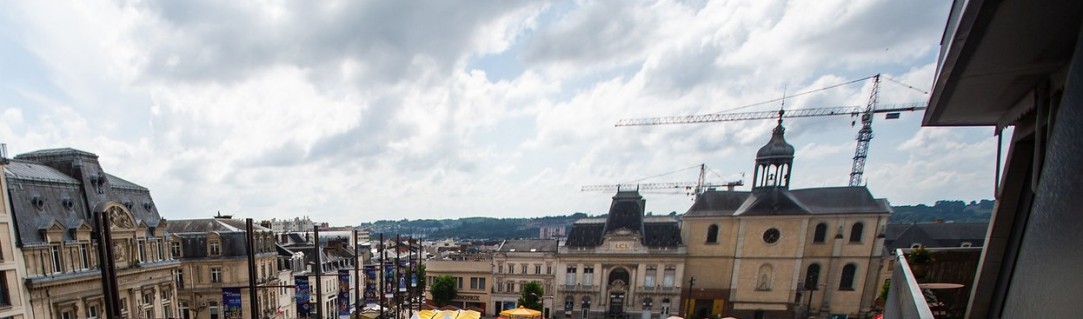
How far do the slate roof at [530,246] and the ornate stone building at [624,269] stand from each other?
3.82 metres

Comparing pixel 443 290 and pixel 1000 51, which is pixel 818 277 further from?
pixel 1000 51

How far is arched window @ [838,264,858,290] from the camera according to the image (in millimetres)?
34844

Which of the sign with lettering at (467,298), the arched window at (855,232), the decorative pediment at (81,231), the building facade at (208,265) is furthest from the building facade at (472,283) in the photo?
the arched window at (855,232)

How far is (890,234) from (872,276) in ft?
33.1

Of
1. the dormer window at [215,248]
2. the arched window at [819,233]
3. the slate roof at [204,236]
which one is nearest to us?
the slate roof at [204,236]

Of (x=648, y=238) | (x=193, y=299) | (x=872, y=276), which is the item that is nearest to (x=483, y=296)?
(x=648, y=238)

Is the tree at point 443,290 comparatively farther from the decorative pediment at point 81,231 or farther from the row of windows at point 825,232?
the row of windows at point 825,232

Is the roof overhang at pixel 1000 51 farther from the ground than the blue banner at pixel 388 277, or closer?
farther from the ground

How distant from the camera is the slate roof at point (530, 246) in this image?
42.4 m

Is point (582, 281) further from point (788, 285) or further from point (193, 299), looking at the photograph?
point (193, 299)

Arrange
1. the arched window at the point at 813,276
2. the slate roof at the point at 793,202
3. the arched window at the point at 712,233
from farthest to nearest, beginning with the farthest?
the arched window at the point at 712,233 → the arched window at the point at 813,276 → the slate roof at the point at 793,202

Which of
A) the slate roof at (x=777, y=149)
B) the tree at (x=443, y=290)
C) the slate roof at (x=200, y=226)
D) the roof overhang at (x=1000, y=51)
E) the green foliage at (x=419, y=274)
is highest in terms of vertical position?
the slate roof at (x=777, y=149)

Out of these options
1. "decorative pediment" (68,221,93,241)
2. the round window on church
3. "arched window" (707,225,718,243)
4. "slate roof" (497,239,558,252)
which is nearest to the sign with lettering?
"slate roof" (497,239,558,252)

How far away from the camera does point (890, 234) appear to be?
4028 cm
